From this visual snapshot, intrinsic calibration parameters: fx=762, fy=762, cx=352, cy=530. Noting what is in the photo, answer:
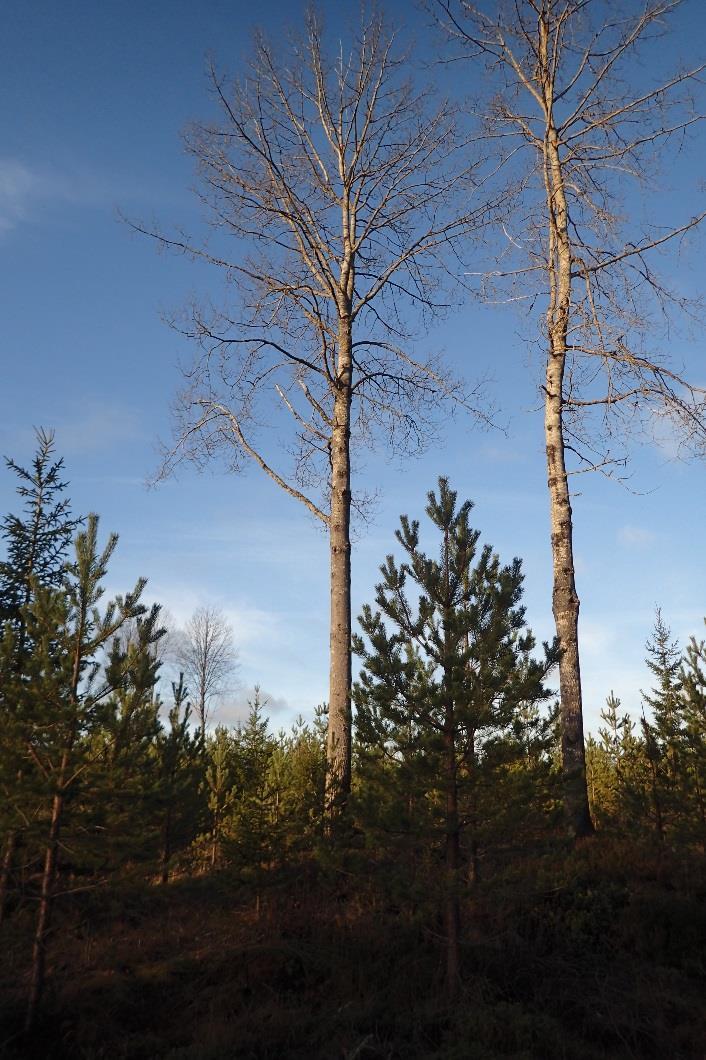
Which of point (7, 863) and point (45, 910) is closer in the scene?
point (45, 910)

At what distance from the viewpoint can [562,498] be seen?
1192 cm

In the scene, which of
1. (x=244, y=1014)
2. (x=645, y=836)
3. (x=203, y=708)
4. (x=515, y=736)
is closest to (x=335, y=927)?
(x=244, y=1014)

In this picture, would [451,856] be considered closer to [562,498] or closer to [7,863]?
[7,863]

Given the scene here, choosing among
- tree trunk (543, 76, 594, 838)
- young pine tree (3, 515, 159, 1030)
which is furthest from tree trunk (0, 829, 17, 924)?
tree trunk (543, 76, 594, 838)

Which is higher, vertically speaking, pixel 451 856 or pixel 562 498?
pixel 562 498

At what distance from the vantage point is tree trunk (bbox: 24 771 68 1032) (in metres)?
6.86

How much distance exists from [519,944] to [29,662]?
5.69 m

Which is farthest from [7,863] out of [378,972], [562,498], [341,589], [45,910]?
[562,498]

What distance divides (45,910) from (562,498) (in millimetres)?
8788

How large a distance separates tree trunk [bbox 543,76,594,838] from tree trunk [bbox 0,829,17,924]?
6.19m

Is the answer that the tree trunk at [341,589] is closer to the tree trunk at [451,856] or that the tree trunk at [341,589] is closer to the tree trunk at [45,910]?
the tree trunk at [451,856]

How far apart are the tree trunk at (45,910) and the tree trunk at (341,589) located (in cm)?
336

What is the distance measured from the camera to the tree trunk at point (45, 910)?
270 inches

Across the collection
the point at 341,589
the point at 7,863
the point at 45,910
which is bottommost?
the point at 45,910
